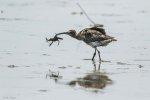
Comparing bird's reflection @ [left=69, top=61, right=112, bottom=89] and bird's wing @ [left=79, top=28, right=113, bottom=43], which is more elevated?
bird's wing @ [left=79, top=28, right=113, bottom=43]

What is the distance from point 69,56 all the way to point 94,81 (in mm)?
3464

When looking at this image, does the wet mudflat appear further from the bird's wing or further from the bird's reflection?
the bird's wing

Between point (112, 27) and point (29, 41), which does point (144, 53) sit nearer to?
point (29, 41)

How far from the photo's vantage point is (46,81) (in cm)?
1397

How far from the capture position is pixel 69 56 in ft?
57.7

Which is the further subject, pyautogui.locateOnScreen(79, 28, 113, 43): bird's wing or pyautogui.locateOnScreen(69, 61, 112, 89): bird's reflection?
pyautogui.locateOnScreen(79, 28, 113, 43): bird's wing

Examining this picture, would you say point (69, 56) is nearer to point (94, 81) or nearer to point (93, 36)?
point (93, 36)

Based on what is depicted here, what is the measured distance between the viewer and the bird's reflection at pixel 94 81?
13742mm

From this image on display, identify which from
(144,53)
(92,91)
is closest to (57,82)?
(92,91)

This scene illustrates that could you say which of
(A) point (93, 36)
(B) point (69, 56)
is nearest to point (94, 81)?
(A) point (93, 36)

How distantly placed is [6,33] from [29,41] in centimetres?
186

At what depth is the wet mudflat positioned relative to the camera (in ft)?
42.9

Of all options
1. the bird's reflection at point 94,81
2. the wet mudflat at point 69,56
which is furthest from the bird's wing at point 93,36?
the bird's reflection at point 94,81

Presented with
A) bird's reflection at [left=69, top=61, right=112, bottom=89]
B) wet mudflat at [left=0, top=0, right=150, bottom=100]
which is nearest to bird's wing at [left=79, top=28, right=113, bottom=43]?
wet mudflat at [left=0, top=0, right=150, bottom=100]
